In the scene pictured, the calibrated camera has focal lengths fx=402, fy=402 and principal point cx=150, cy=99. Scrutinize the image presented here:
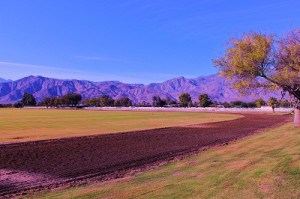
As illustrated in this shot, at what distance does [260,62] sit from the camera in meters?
26.3

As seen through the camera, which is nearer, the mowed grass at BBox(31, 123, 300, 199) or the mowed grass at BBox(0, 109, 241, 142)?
the mowed grass at BBox(31, 123, 300, 199)

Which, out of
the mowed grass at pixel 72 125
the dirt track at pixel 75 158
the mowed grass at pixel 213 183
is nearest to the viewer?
the mowed grass at pixel 213 183

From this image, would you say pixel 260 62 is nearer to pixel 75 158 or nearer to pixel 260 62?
pixel 260 62

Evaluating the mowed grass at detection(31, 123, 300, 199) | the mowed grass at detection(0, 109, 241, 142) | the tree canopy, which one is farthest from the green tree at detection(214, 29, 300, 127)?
the mowed grass at detection(0, 109, 241, 142)

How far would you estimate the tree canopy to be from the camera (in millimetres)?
25211

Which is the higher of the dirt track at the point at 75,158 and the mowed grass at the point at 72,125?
the mowed grass at the point at 72,125

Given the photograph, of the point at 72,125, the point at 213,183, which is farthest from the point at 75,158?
the point at 72,125

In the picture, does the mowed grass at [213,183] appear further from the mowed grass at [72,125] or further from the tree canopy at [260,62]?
the mowed grass at [72,125]

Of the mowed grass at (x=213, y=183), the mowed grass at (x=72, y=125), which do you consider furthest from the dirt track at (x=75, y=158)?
the mowed grass at (x=72, y=125)

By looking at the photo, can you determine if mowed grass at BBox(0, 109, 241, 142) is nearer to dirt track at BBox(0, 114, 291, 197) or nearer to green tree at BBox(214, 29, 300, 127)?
dirt track at BBox(0, 114, 291, 197)

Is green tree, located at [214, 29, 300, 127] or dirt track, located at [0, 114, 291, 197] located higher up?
green tree, located at [214, 29, 300, 127]

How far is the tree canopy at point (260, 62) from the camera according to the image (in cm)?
2521

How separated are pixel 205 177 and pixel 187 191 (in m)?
2.39

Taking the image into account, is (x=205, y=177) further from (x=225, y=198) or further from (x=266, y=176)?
(x=225, y=198)
